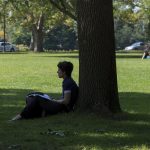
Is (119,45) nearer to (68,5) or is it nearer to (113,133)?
(68,5)

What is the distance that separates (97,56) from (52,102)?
116 cm

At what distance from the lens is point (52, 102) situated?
10.6 metres

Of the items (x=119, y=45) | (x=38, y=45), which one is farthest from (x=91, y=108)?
(x=119, y=45)

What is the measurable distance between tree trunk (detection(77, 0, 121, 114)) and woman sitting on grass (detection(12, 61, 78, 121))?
0.35 meters

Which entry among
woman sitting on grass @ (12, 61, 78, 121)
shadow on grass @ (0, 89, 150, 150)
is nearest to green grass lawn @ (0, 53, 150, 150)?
shadow on grass @ (0, 89, 150, 150)

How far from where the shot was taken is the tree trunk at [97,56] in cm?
1036

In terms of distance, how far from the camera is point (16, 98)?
588 inches

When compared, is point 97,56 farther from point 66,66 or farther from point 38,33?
→ point 38,33

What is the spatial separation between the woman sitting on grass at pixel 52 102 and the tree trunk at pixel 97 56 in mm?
345

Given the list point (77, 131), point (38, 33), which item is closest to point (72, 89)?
point (77, 131)

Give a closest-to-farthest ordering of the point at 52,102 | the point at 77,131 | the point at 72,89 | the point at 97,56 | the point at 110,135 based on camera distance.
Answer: the point at 110,135 < the point at 77,131 < the point at 97,56 < the point at 52,102 < the point at 72,89

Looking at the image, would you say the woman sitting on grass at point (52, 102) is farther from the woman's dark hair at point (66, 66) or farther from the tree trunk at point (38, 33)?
the tree trunk at point (38, 33)

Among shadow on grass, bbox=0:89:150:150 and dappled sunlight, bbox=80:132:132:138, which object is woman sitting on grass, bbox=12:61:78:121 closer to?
shadow on grass, bbox=0:89:150:150

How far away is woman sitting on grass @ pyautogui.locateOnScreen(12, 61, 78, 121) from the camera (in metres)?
10.3
